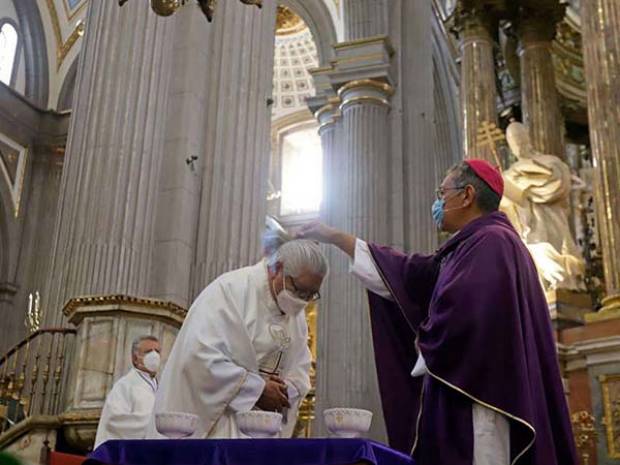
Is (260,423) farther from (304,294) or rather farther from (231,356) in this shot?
(304,294)

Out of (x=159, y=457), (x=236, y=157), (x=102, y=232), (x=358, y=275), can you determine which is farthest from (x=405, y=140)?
(x=159, y=457)

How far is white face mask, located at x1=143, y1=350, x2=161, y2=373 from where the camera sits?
4.75 metres

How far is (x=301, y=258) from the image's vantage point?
286cm

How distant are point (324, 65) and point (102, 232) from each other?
10.3 m

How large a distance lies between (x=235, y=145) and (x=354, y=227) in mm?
5184

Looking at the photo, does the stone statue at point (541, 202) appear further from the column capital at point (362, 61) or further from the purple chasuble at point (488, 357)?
the purple chasuble at point (488, 357)

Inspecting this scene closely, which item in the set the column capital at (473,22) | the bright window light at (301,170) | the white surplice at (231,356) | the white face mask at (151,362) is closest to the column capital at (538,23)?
the column capital at (473,22)

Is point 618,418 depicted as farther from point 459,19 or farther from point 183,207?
point 459,19

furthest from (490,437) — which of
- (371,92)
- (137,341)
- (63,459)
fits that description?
(371,92)

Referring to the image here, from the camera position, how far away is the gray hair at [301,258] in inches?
→ 113

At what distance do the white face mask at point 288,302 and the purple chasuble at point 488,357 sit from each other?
0.43 m

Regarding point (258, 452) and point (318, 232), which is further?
point (318, 232)

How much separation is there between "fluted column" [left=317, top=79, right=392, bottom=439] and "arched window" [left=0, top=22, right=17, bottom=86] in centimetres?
867

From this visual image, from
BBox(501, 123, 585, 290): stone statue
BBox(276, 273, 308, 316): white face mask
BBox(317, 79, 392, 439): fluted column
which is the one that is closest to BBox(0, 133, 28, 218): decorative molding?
BBox(317, 79, 392, 439): fluted column
